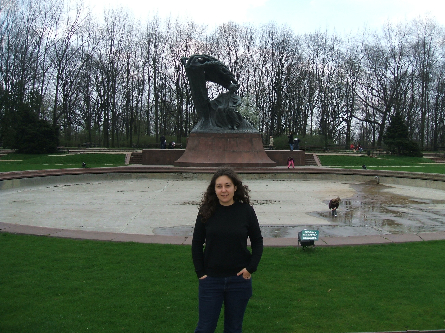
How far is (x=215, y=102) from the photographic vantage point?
1137 inches

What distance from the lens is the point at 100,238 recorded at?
7703mm

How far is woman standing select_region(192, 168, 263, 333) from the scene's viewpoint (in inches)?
131

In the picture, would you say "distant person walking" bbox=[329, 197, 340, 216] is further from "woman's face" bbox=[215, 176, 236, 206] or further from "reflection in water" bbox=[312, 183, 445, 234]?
"woman's face" bbox=[215, 176, 236, 206]

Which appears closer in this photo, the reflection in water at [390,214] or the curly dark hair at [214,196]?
the curly dark hair at [214,196]

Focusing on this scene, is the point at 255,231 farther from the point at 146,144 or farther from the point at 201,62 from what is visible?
the point at 146,144

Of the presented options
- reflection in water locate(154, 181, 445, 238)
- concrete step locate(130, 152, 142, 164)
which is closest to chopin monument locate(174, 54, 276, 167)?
concrete step locate(130, 152, 142, 164)

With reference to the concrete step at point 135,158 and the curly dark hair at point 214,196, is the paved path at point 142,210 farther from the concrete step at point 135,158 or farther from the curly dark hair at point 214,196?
the concrete step at point 135,158

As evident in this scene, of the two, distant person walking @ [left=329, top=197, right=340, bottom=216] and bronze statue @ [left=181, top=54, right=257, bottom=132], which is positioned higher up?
bronze statue @ [left=181, top=54, right=257, bottom=132]

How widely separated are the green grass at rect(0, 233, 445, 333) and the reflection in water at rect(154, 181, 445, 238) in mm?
1850

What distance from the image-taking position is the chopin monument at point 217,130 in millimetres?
27328

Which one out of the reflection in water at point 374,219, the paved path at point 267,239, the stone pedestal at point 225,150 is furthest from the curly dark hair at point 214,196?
the stone pedestal at point 225,150

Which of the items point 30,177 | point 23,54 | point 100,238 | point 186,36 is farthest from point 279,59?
point 100,238

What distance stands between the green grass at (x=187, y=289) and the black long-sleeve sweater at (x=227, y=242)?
120 cm

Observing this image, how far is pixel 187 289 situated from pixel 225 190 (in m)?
2.34
